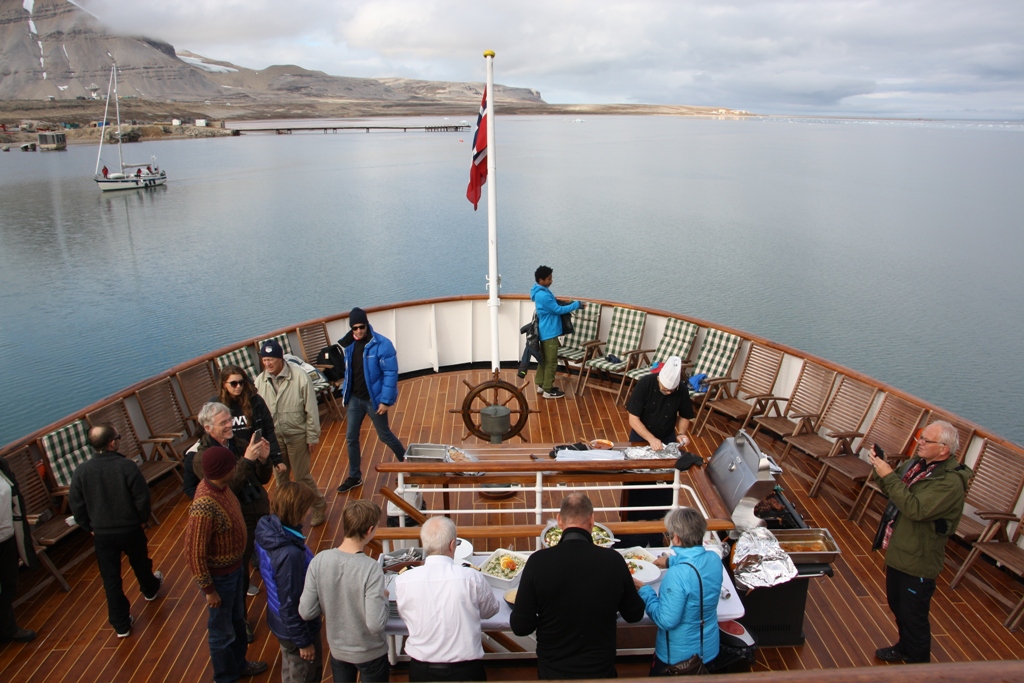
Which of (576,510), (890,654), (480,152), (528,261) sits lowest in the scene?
(528,261)

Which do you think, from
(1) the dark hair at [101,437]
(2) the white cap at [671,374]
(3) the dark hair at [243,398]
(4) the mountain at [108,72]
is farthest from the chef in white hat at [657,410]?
(4) the mountain at [108,72]

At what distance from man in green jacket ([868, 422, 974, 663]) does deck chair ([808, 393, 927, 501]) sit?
1.63 metres

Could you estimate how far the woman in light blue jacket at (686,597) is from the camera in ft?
8.84

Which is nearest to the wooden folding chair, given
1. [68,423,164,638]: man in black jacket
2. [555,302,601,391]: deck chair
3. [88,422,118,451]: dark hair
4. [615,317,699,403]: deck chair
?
[68,423,164,638]: man in black jacket

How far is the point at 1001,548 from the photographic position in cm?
441

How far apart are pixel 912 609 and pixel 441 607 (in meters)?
2.68

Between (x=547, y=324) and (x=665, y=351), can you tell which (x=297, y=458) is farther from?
(x=665, y=351)

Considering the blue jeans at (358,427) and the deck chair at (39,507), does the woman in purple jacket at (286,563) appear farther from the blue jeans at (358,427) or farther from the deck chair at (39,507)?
the deck chair at (39,507)

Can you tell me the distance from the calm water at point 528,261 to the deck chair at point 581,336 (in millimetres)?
8644

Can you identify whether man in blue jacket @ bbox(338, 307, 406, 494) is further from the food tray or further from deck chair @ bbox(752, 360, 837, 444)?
deck chair @ bbox(752, 360, 837, 444)

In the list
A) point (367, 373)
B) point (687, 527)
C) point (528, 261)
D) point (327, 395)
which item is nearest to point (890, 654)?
point (687, 527)

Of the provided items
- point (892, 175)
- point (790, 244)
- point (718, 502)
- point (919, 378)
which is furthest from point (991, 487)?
point (892, 175)

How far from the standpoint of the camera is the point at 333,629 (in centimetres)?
276

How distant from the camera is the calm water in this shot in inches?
591
